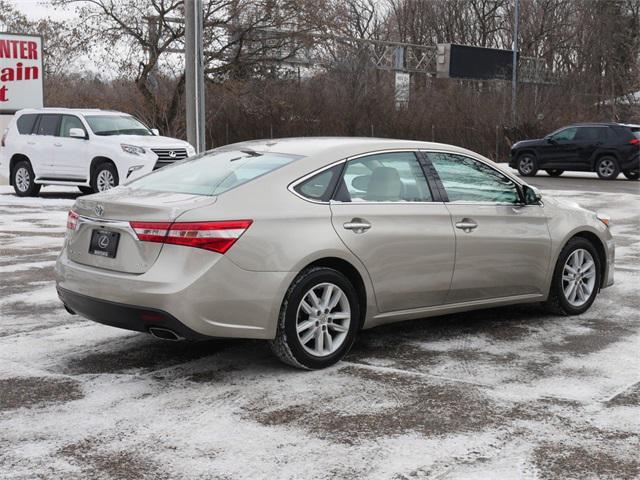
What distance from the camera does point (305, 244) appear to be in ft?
19.0

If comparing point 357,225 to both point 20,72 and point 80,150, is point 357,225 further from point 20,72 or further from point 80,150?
point 20,72

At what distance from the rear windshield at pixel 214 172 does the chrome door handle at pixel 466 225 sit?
1.34 meters

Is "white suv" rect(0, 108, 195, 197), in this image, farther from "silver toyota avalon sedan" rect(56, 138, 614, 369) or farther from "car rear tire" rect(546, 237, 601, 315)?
"silver toyota avalon sedan" rect(56, 138, 614, 369)

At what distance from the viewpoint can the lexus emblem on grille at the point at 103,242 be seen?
5.82m

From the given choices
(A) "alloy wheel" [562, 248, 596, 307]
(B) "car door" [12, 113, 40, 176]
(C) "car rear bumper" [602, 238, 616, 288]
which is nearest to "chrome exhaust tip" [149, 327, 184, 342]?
(A) "alloy wheel" [562, 248, 596, 307]

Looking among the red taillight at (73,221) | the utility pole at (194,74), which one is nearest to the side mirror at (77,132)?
the utility pole at (194,74)

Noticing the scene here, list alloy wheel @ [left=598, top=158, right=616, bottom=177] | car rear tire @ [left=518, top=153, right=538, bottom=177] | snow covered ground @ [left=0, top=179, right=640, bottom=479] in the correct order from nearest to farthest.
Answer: snow covered ground @ [left=0, top=179, right=640, bottom=479], alloy wheel @ [left=598, top=158, right=616, bottom=177], car rear tire @ [left=518, top=153, right=538, bottom=177]

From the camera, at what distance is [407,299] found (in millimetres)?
6457

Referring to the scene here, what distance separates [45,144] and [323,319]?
1524 centimetres

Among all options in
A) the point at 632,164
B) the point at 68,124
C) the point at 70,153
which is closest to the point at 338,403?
the point at 70,153

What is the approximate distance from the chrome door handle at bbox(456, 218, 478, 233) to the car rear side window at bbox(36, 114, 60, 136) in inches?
576

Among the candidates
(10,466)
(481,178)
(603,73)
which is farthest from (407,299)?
(603,73)

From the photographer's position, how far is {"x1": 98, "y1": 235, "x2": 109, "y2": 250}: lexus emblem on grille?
5821mm

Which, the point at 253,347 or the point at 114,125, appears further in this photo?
the point at 114,125
